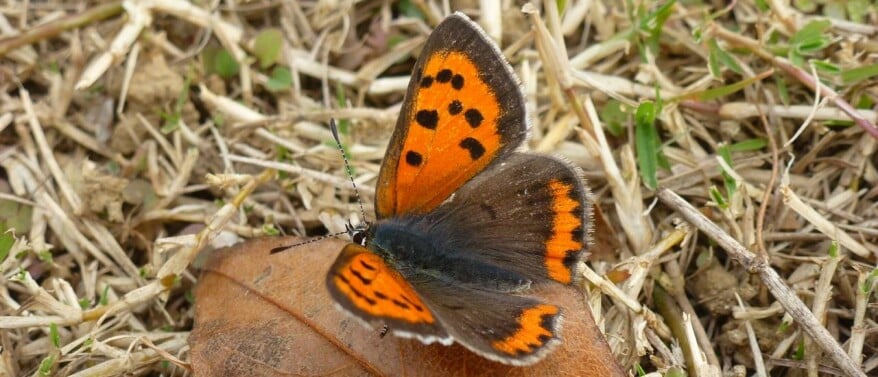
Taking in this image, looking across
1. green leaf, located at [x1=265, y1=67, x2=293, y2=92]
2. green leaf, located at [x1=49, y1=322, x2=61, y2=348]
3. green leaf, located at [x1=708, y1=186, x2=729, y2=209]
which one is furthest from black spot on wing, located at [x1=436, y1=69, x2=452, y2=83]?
green leaf, located at [x1=49, y1=322, x2=61, y2=348]

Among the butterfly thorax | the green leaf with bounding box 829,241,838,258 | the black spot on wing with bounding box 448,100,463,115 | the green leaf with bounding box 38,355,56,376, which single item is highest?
the black spot on wing with bounding box 448,100,463,115

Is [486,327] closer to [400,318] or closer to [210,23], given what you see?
[400,318]

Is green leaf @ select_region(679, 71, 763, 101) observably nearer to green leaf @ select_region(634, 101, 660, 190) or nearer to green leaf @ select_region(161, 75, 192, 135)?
green leaf @ select_region(634, 101, 660, 190)

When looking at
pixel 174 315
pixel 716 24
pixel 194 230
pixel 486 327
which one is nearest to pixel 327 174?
pixel 194 230

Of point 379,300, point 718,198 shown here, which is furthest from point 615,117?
point 379,300

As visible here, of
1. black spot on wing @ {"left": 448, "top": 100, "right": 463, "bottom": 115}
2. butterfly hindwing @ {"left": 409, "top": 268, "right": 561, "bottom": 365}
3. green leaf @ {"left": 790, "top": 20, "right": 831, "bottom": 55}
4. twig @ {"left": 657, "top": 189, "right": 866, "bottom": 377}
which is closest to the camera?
butterfly hindwing @ {"left": 409, "top": 268, "right": 561, "bottom": 365}

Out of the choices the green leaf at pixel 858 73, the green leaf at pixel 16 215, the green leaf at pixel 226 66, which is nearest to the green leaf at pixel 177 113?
the green leaf at pixel 226 66
